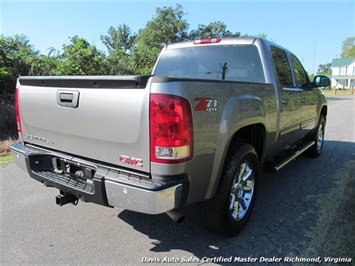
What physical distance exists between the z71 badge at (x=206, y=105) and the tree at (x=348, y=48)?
95806 mm

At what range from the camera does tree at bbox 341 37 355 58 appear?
82.4m

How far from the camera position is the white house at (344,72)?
209 feet

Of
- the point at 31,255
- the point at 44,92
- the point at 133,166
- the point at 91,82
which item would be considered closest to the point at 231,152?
the point at 133,166

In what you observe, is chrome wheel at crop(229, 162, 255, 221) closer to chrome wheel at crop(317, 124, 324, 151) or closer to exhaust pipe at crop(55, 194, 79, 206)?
exhaust pipe at crop(55, 194, 79, 206)

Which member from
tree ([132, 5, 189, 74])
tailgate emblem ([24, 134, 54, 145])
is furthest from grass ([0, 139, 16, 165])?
tree ([132, 5, 189, 74])

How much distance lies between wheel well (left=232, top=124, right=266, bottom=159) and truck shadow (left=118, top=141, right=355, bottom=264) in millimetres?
760

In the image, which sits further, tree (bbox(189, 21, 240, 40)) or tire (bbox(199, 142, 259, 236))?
tree (bbox(189, 21, 240, 40))

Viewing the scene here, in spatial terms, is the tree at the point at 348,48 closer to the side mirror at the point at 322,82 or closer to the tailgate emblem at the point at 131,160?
the side mirror at the point at 322,82

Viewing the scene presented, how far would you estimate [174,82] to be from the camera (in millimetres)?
2105

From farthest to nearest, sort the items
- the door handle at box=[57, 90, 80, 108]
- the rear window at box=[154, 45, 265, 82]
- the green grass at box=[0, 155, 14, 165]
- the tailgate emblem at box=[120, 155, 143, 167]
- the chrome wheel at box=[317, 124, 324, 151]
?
the chrome wheel at box=[317, 124, 324, 151] → the green grass at box=[0, 155, 14, 165] → the rear window at box=[154, 45, 265, 82] → the door handle at box=[57, 90, 80, 108] → the tailgate emblem at box=[120, 155, 143, 167]

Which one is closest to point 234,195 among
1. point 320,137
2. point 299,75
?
point 299,75

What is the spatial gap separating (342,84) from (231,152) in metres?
75.8

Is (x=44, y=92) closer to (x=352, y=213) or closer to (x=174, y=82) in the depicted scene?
(x=174, y=82)

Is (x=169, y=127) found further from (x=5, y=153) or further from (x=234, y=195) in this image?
(x=5, y=153)
